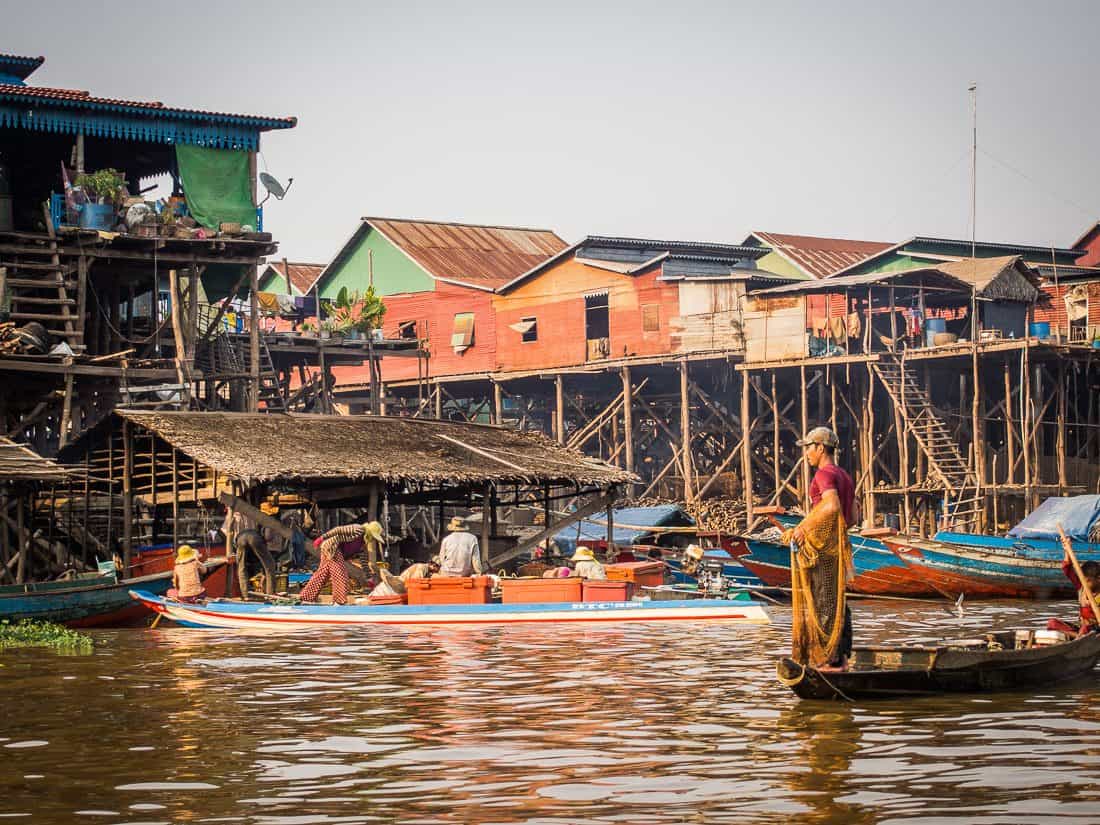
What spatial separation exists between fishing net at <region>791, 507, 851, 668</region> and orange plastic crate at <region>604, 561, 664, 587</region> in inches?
385

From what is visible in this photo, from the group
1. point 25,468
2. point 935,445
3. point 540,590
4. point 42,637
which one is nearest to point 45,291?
point 25,468

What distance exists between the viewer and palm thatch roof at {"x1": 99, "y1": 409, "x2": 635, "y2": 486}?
23844 millimetres

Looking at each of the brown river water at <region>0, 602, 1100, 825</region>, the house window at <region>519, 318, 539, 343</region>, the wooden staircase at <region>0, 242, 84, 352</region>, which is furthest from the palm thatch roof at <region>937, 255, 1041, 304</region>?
the brown river water at <region>0, 602, 1100, 825</region>

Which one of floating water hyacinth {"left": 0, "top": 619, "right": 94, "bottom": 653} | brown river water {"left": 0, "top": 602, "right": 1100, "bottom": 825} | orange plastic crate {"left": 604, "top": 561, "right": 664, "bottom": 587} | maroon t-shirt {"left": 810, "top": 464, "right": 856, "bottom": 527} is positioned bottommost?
brown river water {"left": 0, "top": 602, "right": 1100, "bottom": 825}

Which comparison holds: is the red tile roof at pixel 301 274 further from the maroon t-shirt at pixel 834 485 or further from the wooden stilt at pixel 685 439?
the maroon t-shirt at pixel 834 485

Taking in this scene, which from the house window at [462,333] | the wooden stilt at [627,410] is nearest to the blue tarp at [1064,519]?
the wooden stilt at [627,410]

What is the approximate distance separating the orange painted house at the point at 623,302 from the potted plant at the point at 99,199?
56.9 ft

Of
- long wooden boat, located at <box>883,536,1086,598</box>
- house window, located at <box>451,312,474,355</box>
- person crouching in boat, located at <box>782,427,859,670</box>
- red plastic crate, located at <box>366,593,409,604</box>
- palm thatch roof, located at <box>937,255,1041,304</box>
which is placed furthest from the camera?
house window, located at <box>451,312,474,355</box>

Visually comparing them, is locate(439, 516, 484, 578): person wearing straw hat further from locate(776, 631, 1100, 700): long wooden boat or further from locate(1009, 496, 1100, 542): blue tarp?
locate(1009, 496, 1100, 542): blue tarp

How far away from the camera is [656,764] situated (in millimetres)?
10531

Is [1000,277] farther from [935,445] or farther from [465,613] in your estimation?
[465,613]

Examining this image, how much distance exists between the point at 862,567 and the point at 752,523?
478 inches

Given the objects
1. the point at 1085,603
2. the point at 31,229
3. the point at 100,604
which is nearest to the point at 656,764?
the point at 1085,603

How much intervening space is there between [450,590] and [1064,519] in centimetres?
1442
